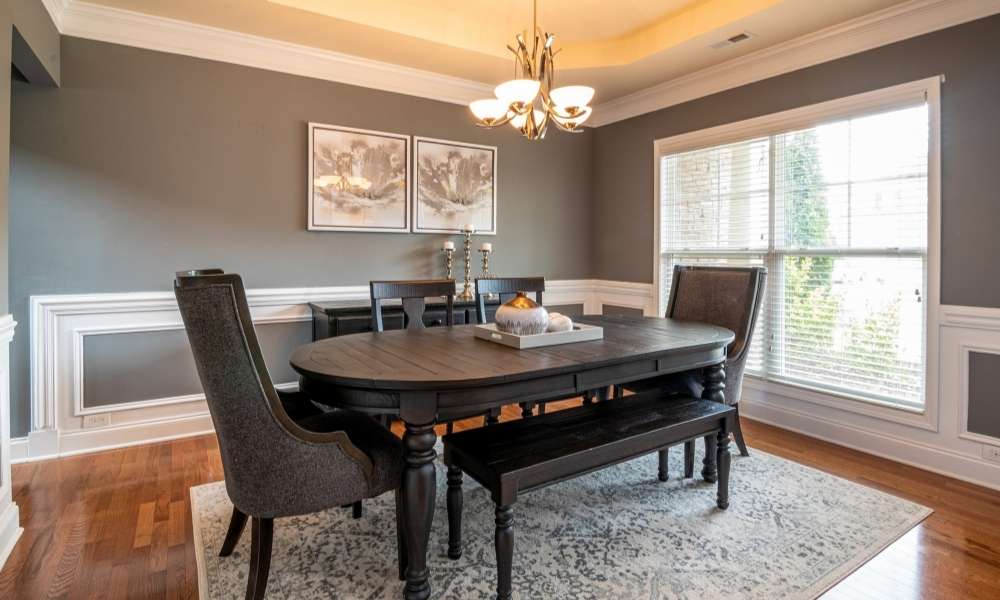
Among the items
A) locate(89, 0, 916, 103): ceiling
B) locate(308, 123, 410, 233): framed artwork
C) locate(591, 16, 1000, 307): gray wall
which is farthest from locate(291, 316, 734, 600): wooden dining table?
locate(89, 0, 916, 103): ceiling

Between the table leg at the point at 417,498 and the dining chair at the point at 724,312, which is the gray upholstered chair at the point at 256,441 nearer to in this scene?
the table leg at the point at 417,498

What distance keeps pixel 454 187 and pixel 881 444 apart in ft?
11.2

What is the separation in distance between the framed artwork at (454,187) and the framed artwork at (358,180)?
0.42 ft

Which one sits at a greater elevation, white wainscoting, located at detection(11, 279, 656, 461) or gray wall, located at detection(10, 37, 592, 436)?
gray wall, located at detection(10, 37, 592, 436)

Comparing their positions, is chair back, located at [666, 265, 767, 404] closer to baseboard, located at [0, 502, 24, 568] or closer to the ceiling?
the ceiling

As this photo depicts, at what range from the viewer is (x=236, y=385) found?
1445mm

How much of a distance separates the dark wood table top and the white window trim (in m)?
1.28

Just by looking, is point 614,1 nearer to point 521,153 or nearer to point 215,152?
point 521,153

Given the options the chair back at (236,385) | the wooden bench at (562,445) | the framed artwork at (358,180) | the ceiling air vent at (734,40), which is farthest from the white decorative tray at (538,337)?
the ceiling air vent at (734,40)

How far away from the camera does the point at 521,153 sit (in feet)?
15.3

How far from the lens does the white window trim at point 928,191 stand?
2854mm

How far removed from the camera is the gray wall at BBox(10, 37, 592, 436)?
292cm

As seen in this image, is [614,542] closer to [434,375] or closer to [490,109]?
[434,375]

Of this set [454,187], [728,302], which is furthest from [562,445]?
[454,187]
